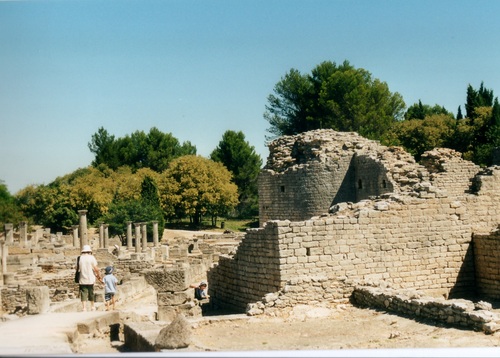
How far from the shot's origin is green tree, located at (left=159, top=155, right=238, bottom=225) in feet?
193

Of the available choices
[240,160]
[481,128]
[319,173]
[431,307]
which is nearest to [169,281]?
[431,307]

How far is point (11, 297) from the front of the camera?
777 inches

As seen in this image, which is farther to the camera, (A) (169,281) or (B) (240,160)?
(B) (240,160)

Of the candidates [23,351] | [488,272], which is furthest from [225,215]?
[23,351]

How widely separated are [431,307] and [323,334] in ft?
5.80

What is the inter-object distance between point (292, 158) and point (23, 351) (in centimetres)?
1846

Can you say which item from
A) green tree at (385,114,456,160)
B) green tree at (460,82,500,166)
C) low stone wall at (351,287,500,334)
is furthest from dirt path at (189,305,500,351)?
green tree at (385,114,456,160)

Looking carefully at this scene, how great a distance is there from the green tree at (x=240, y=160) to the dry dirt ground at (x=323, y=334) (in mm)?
53407

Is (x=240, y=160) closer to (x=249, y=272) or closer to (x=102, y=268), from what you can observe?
(x=102, y=268)

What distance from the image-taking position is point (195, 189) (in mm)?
58594

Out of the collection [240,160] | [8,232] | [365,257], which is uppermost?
[240,160]

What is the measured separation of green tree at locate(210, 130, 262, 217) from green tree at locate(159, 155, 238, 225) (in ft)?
16.5

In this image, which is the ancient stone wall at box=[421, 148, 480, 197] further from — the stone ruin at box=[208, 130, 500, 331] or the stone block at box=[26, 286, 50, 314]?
the stone block at box=[26, 286, 50, 314]

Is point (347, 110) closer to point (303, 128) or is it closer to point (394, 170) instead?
point (303, 128)
